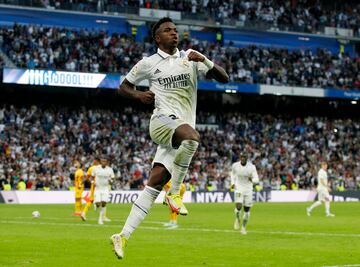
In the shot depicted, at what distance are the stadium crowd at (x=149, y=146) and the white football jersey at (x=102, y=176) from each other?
49.8 ft

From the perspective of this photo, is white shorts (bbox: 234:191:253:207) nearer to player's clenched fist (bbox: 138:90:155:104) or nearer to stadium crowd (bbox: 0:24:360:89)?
player's clenched fist (bbox: 138:90:155:104)

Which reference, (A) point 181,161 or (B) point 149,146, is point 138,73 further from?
(B) point 149,146

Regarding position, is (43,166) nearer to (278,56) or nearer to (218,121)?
(218,121)

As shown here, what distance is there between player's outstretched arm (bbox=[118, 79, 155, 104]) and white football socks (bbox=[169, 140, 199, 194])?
A: 73cm

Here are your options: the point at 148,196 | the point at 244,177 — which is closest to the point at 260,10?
the point at 244,177

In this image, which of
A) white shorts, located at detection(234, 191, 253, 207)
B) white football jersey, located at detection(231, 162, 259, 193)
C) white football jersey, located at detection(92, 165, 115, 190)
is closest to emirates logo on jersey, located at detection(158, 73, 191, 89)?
white shorts, located at detection(234, 191, 253, 207)

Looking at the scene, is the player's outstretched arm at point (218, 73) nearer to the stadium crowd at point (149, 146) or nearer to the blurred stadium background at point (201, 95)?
the stadium crowd at point (149, 146)

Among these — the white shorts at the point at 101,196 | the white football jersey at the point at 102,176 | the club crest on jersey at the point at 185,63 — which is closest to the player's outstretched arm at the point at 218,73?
the club crest on jersey at the point at 185,63

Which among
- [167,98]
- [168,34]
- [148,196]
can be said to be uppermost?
[168,34]

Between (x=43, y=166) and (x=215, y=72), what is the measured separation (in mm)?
38233

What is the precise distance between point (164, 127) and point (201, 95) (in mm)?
53380

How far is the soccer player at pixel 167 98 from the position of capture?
439 inches

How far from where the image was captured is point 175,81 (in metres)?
11.4

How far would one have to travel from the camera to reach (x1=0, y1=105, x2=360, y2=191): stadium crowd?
162 feet
